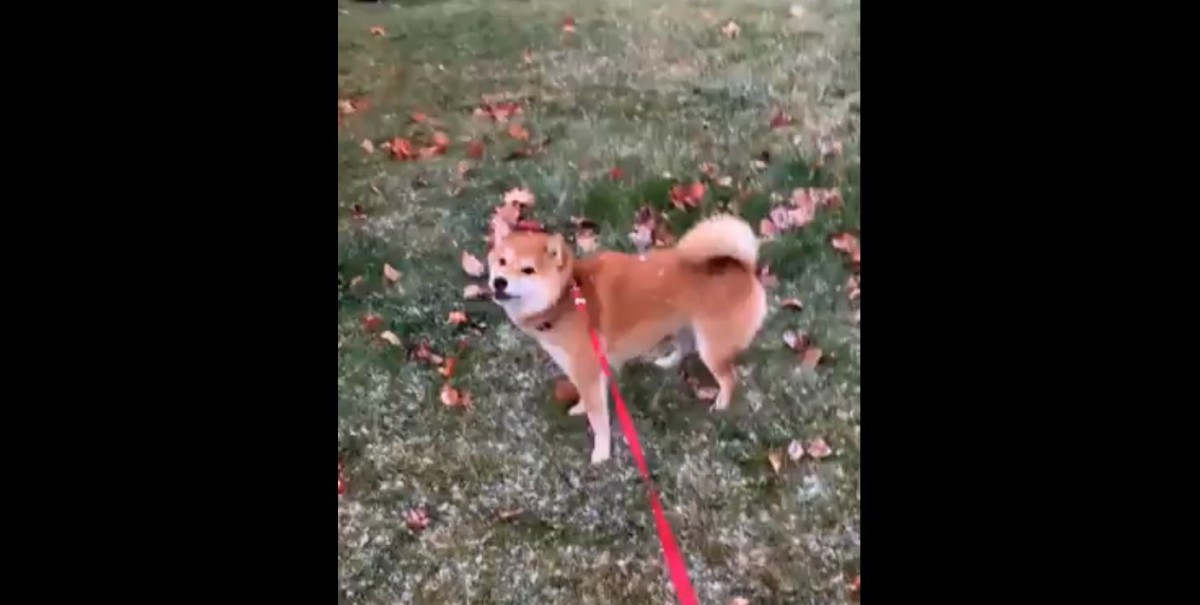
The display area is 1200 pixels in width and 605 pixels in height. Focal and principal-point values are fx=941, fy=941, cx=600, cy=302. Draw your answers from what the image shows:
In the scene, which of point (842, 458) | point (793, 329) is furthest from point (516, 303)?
point (842, 458)

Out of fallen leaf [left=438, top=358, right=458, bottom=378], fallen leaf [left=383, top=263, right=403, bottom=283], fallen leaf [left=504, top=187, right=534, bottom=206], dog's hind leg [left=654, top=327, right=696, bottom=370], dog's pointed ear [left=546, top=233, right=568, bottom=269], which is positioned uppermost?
fallen leaf [left=504, top=187, right=534, bottom=206]

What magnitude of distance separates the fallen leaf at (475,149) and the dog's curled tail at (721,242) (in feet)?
0.93

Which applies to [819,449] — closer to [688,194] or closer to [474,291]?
[688,194]

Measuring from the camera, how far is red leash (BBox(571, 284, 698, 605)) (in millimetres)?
1165

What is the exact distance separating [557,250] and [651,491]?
32 centimetres

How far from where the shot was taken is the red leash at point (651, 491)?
45.9 inches

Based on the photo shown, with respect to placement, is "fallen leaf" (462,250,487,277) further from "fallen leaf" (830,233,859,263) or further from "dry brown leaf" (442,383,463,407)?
"fallen leaf" (830,233,859,263)

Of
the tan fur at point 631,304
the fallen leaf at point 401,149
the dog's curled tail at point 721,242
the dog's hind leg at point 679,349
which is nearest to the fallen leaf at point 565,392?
the tan fur at point 631,304

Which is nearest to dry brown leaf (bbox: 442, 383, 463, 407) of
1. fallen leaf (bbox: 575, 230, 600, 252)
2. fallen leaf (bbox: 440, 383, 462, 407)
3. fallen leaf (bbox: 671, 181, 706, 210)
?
fallen leaf (bbox: 440, 383, 462, 407)

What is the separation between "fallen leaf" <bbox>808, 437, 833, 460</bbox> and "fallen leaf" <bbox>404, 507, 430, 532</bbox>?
0.49 metres

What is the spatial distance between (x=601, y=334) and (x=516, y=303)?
114 mm

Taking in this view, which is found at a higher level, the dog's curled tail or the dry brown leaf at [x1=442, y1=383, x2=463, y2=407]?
the dog's curled tail

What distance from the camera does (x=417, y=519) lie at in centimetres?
119
